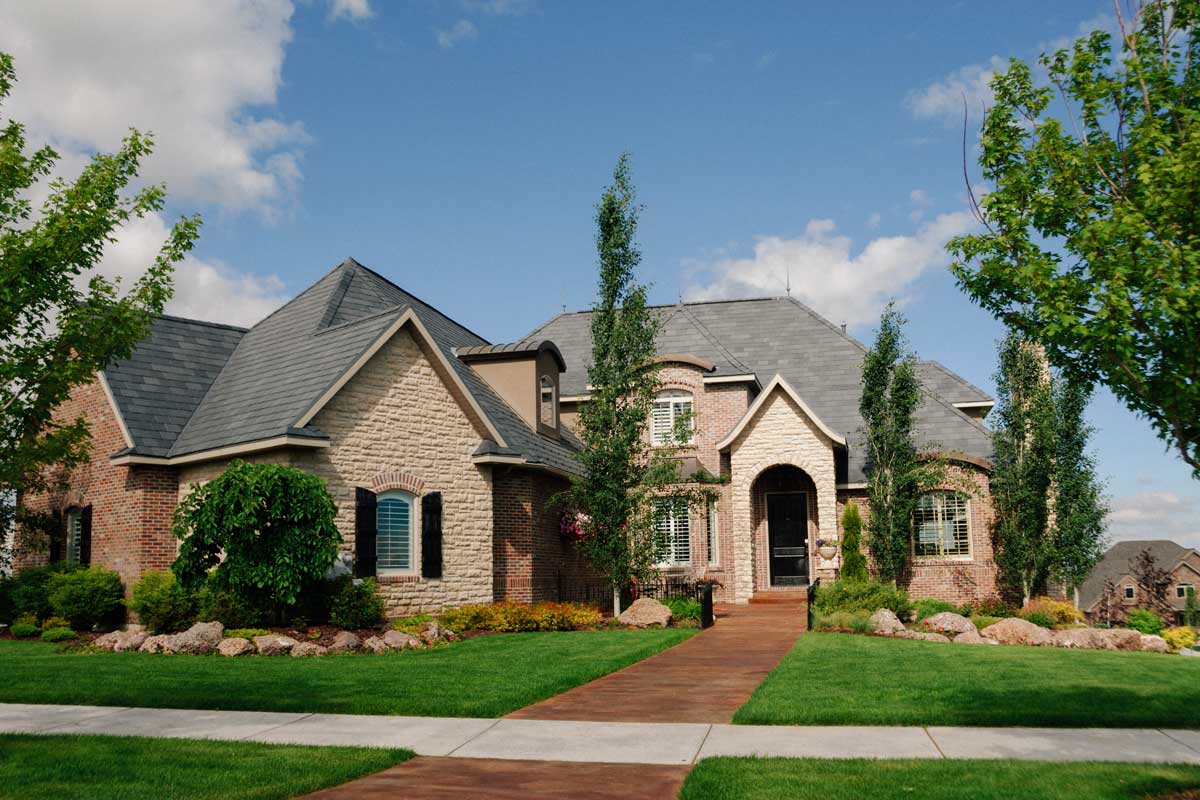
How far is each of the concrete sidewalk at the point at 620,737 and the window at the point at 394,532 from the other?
31.7 ft

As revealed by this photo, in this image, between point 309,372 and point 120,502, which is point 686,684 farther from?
point 120,502

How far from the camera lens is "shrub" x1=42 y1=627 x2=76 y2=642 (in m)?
19.1

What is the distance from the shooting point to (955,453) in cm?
2680

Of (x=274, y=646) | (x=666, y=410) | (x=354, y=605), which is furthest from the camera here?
(x=666, y=410)

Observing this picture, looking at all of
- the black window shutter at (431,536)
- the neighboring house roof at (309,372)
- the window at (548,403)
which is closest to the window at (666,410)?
the neighboring house roof at (309,372)

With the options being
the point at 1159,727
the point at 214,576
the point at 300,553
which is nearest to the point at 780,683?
the point at 1159,727

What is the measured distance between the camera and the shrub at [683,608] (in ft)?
74.3

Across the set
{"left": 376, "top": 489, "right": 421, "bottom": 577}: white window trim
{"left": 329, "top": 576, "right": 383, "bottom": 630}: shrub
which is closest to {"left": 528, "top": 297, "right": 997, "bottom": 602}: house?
{"left": 376, "top": 489, "right": 421, "bottom": 577}: white window trim

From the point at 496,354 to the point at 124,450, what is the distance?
9.53 metres

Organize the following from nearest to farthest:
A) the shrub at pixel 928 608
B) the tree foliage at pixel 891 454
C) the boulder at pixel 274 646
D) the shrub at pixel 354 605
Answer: the boulder at pixel 274 646 < the shrub at pixel 354 605 < the shrub at pixel 928 608 < the tree foliage at pixel 891 454

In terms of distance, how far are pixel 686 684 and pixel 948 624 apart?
9.32 m

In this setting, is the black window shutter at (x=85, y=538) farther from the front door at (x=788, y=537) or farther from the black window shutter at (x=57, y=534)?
the front door at (x=788, y=537)

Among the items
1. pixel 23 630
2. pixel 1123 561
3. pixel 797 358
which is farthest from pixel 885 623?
pixel 1123 561

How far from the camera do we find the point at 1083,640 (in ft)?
62.0
